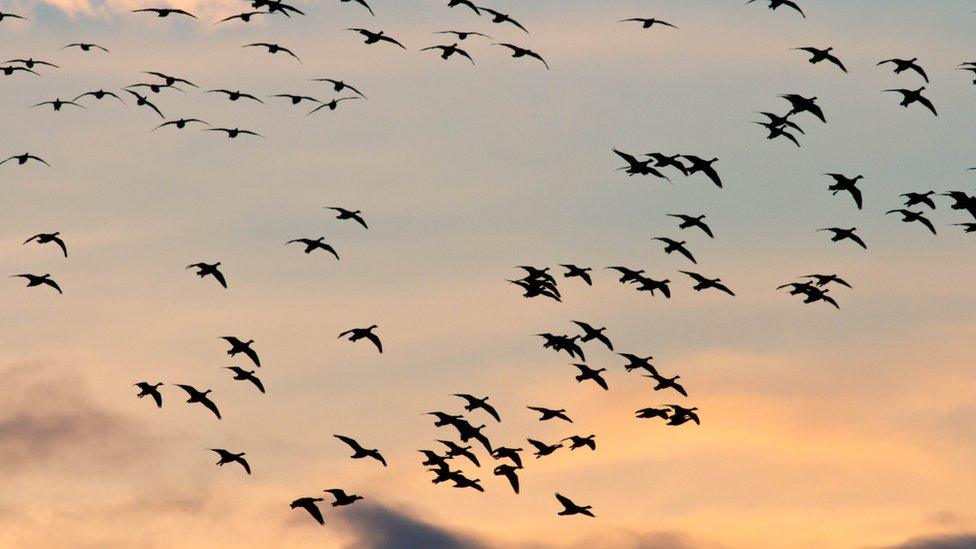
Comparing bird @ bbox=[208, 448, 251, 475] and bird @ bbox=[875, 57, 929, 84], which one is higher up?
bird @ bbox=[875, 57, 929, 84]

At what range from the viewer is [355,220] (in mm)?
120875

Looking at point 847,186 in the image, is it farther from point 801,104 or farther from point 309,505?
point 309,505

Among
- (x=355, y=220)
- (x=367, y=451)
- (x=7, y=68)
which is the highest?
(x=7, y=68)

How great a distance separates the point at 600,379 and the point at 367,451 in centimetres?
1819

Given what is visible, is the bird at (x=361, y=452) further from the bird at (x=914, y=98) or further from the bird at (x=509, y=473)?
the bird at (x=914, y=98)

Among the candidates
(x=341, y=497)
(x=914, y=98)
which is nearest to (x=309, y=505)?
(x=341, y=497)

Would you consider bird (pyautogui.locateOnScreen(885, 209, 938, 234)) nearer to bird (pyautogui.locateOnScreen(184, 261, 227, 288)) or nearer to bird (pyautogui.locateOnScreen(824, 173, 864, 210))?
bird (pyautogui.locateOnScreen(824, 173, 864, 210))

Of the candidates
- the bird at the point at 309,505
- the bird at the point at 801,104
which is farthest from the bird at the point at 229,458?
the bird at the point at 801,104

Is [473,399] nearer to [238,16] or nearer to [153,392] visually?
[153,392]

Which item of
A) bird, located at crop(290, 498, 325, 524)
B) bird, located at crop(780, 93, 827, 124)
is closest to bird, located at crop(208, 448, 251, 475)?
bird, located at crop(290, 498, 325, 524)

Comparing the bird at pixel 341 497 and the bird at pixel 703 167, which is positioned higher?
the bird at pixel 703 167

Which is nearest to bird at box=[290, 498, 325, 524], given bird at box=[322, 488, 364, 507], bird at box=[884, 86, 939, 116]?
bird at box=[322, 488, 364, 507]

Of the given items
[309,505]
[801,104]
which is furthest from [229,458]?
[801,104]

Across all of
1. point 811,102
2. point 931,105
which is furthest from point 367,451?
point 931,105
